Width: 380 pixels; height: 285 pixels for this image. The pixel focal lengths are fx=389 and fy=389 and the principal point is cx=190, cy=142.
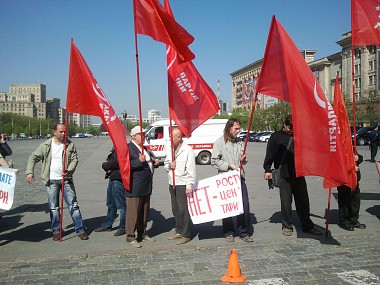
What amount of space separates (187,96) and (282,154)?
1899mm

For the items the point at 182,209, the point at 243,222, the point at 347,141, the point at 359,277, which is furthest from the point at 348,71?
the point at 359,277

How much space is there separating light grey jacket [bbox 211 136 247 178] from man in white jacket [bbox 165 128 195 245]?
17.4 inches

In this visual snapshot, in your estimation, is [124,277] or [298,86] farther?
[298,86]

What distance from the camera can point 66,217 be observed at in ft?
26.7

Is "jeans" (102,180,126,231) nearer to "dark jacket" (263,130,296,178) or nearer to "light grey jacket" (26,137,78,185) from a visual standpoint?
"light grey jacket" (26,137,78,185)

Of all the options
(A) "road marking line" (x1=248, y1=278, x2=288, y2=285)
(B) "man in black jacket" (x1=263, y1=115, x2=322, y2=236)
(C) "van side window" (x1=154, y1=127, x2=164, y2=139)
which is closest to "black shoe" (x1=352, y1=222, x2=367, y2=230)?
(B) "man in black jacket" (x1=263, y1=115, x2=322, y2=236)

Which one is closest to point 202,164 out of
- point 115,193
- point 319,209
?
point 319,209

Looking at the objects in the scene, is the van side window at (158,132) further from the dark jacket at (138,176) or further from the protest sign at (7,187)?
the protest sign at (7,187)

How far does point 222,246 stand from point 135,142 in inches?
84.3

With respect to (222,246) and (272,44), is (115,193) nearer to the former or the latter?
(222,246)

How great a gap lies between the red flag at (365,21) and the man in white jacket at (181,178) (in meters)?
3.57

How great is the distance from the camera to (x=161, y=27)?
229 inches

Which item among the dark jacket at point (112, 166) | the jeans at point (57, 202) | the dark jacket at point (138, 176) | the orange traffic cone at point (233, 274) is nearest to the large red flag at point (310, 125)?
the orange traffic cone at point (233, 274)

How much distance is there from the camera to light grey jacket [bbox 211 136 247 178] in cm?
639
